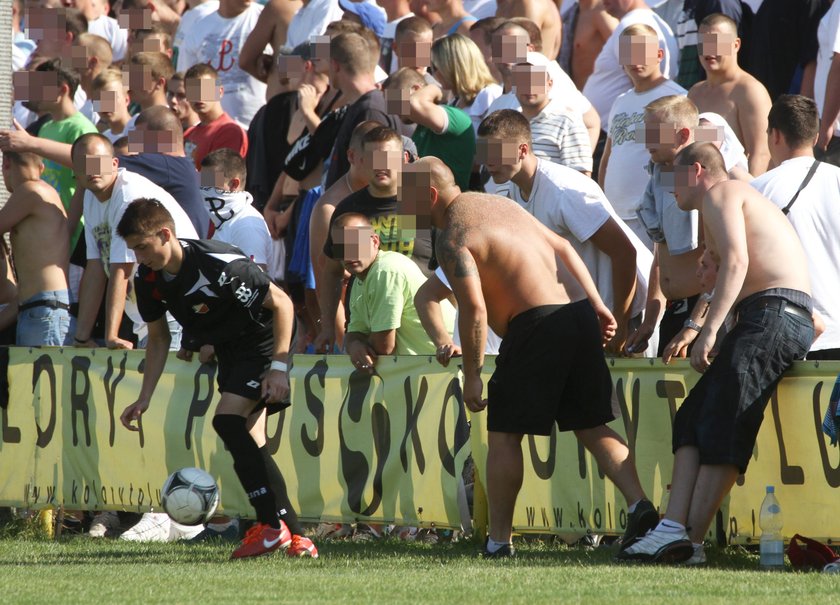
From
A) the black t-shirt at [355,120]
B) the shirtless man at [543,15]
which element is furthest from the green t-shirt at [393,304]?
the shirtless man at [543,15]

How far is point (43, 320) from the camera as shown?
11.1 meters

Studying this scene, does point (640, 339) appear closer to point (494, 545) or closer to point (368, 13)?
point (494, 545)

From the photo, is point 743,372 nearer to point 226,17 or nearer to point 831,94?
point 831,94

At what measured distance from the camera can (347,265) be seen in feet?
30.3

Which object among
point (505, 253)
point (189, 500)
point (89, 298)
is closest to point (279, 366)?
point (189, 500)

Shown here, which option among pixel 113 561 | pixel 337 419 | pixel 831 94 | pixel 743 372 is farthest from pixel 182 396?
pixel 831 94

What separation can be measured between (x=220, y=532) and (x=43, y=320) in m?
2.27

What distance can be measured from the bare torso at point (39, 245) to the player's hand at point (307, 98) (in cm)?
199

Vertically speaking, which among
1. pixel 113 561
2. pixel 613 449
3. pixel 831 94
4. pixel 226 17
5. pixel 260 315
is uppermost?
pixel 226 17

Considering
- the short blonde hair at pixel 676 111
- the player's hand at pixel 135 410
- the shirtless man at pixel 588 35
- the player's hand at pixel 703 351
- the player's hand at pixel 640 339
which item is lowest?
the player's hand at pixel 135 410

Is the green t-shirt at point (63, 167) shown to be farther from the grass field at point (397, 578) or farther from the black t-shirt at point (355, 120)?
the grass field at point (397, 578)

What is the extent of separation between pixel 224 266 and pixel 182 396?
2.08 metres

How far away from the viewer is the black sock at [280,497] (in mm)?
8320

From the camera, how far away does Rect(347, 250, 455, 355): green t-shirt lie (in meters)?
9.20
